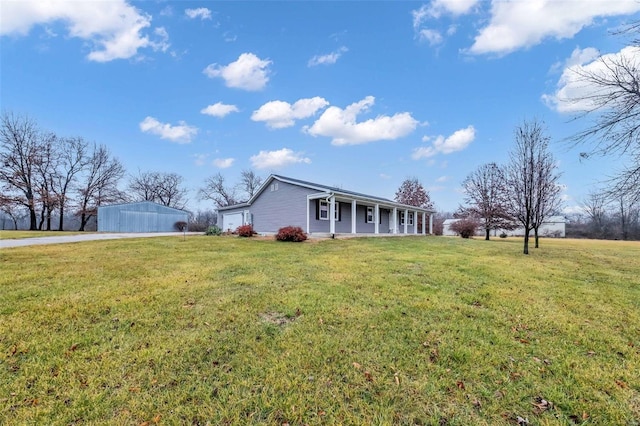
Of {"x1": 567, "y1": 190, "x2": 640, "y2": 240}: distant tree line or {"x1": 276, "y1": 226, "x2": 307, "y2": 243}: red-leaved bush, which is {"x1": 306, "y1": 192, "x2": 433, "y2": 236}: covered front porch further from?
{"x1": 567, "y1": 190, "x2": 640, "y2": 240}: distant tree line

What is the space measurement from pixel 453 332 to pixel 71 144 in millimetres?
46806

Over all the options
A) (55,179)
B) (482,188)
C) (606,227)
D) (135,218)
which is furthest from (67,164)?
(606,227)

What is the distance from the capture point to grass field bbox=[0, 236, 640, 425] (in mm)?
2344

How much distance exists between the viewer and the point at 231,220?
84.4ft

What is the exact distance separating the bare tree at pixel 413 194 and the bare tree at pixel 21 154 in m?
45.9

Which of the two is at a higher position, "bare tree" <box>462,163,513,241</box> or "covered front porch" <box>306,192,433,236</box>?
"bare tree" <box>462,163,513,241</box>

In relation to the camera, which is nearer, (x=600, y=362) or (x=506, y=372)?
(x=506, y=372)

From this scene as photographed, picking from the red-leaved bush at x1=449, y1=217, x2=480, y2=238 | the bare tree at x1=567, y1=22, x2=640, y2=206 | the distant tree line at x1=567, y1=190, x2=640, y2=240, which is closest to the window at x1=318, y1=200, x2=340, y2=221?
the bare tree at x1=567, y1=22, x2=640, y2=206

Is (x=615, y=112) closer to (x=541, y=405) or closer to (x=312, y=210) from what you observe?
(x=541, y=405)

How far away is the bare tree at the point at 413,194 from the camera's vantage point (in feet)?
139

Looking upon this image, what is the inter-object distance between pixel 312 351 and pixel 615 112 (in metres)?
8.05

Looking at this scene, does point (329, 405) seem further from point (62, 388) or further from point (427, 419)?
point (62, 388)


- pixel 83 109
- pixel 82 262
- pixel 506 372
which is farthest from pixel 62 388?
pixel 83 109

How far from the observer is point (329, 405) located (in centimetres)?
239
